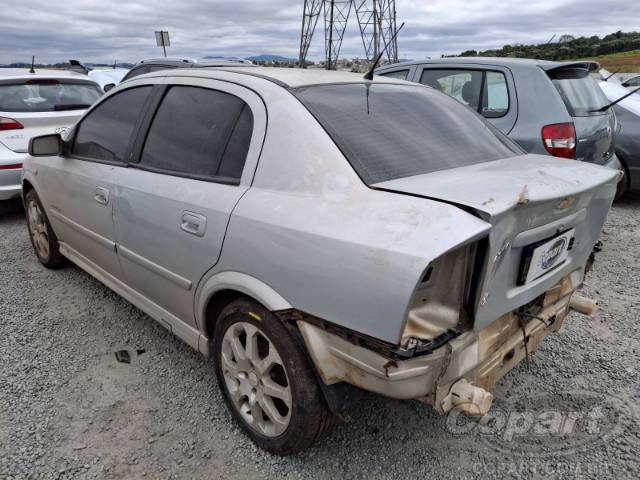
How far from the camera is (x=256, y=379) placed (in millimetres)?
2131

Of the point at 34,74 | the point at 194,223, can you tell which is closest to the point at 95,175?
the point at 194,223

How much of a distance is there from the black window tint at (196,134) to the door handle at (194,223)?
8.4 inches

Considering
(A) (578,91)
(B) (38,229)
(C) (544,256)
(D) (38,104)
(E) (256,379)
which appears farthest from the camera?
(D) (38,104)

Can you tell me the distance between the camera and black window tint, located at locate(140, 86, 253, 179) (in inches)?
88.0

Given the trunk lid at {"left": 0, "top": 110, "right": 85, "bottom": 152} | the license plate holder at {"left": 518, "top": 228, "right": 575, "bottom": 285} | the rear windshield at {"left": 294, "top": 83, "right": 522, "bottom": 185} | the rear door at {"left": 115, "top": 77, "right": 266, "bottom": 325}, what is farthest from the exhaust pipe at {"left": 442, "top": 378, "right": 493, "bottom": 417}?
the trunk lid at {"left": 0, "top": 110, "right": 85, "bottom": 152}

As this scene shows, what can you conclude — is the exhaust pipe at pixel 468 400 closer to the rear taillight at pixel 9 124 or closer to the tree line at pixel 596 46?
the rear taillight at pixel 9 124

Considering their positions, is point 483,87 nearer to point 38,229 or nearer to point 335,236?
point 335,236

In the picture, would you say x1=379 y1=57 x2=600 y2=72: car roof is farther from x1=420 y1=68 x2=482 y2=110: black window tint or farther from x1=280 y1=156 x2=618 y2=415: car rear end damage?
x1=280 y1=156 x2=618 y2=415: car rear end damage

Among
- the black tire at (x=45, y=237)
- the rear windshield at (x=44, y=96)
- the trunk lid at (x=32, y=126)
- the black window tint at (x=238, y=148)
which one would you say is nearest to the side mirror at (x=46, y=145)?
the black tire at (x=45, y=237)

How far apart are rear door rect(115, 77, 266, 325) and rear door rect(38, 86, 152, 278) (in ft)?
0.57

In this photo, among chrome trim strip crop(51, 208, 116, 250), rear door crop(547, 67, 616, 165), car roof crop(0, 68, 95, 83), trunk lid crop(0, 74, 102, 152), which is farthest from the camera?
car roof crop(0, 68, 95, 83)

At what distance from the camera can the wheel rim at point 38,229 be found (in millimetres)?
4090

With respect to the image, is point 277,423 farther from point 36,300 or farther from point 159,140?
point 36,300
